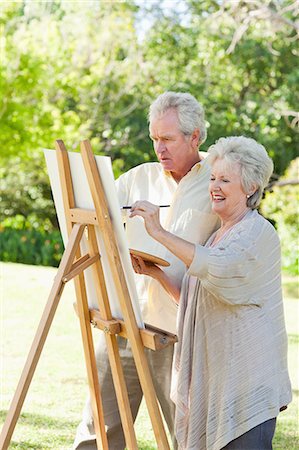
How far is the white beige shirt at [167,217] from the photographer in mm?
3203

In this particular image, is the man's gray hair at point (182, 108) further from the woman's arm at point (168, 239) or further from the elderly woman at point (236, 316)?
the woman's arm at point (168, 239)

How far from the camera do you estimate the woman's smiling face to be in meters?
2.85

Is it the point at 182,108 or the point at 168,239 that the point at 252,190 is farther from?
the point at 182,108

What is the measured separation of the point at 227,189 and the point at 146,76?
1608cm

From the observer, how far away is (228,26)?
691 inches

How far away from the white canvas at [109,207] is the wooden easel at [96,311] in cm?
2

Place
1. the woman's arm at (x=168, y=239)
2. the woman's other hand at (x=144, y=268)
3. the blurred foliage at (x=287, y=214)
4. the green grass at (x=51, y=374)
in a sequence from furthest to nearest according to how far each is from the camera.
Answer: the blurred foliage at (x=287, y=214) < the green grass at (x=51, y=374) < the woman's other hand at (x=144, y=268) < the woman's arm at (x=168, y=239)

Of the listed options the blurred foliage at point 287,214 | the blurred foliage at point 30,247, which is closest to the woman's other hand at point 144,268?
the blurred foliage at point 287,214

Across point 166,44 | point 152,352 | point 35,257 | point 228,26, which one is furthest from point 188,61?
point 152,352

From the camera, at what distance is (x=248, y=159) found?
284 centimetres

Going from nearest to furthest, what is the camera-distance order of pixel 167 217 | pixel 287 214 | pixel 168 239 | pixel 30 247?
pixel 168 239 < pixel 167 217 < pixel 287 214 < pixel 30 247

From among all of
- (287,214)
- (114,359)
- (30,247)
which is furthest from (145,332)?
(30,247)

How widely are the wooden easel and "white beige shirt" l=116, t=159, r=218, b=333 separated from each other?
0.84 feet

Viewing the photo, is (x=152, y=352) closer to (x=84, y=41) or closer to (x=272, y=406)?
(x=272, y=406)
